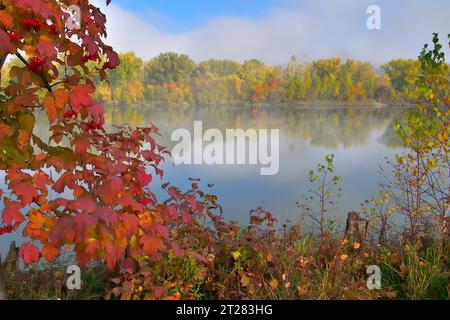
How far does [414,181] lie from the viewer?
5887 mm

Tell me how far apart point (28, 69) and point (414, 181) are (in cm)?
499

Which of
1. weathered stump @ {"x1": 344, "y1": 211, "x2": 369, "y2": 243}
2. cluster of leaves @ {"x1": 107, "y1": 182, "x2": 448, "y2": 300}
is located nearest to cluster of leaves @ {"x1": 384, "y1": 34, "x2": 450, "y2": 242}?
weathered stump @ {"x1": 344, "y1": 211, "x2": 369, "y2": 243}

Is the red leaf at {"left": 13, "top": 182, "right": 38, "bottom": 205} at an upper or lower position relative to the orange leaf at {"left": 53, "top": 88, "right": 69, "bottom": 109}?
lower

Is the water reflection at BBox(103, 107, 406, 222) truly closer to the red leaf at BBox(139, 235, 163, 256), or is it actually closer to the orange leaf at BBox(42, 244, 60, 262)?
the red leaf at BBox(139, 235, 163, 256)

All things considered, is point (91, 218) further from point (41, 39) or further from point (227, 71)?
point (227, 71)

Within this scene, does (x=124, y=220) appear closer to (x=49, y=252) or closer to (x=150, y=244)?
(x=150, y=244)

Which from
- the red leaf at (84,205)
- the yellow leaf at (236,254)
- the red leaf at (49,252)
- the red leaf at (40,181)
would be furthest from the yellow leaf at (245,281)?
the red leaf at (40,181)

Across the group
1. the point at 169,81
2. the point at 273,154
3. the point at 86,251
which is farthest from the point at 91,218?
the point at 169,81

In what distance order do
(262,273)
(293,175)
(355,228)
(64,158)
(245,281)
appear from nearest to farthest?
(64,158) < (245,281) < (262,273) < (355,228) < (293,175)

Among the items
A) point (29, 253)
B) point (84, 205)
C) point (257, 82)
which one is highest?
point (257, 82)

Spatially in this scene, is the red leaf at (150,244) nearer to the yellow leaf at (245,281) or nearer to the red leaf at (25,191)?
the red leaf at (25,191)

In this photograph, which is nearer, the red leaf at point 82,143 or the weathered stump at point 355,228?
the red leaf at point 82,143

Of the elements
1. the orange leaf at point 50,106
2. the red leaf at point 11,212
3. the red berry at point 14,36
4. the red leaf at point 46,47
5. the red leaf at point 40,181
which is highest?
the red berry at point 14,36

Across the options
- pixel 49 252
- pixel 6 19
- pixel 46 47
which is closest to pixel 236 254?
pixel 49 252
